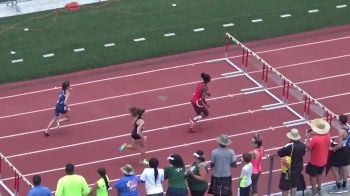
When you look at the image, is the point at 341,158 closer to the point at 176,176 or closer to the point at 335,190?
the point at 335,190

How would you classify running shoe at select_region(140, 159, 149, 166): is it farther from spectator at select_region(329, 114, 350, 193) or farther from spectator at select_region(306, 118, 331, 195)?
spectator at select_region(329, 114, 350, 193)

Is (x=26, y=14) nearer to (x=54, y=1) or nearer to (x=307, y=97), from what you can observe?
(x=54, y=1)

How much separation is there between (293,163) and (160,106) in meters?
6.55

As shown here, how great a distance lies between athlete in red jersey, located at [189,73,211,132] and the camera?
81.1ft

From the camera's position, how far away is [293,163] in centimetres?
2048

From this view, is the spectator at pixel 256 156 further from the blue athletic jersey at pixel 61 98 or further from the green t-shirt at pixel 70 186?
the blue athletic jersey at pixel 61 98

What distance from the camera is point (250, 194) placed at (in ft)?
68.8

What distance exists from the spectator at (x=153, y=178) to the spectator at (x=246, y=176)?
5.10 ft

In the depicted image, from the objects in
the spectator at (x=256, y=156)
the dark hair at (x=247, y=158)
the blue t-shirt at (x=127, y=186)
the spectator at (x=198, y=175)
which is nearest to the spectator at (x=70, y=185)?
the blue t-shirt at (x=127, y=186)

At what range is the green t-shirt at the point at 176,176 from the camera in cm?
1973

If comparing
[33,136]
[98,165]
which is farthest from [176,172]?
[33,136]

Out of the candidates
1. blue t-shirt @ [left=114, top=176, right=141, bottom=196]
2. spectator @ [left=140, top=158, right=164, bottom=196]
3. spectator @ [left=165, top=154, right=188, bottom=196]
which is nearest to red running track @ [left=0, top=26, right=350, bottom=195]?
spectator @ [left=165, top=154, right=188, bottom=196]

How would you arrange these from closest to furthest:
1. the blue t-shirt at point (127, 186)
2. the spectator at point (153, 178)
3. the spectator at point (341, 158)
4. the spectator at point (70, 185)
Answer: the spectator at point (70, 185) < the blue t-shirt at point (127, 186) < the spectator at point (153, 178) < the spectator at point (341, 158)

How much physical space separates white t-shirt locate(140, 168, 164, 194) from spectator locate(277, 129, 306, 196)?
2292 mm
